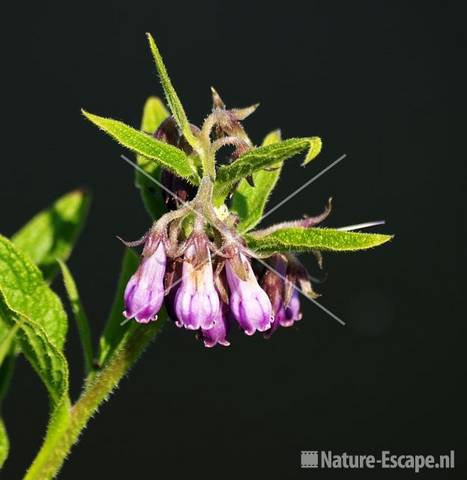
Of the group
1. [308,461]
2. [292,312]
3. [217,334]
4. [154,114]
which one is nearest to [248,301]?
[217,334]

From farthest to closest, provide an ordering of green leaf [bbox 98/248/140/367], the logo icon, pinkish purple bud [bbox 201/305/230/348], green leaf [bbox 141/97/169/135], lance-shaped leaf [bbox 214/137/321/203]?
1. the logo icon
2. green leaf [bbox 141/97/169/135]
3. green leaf [bbox 98/248/140/367]
4. pinkish purple bud [bbox 201/305/230/348]
5. lance-shaped leaf [bbox 214/137/321/203]

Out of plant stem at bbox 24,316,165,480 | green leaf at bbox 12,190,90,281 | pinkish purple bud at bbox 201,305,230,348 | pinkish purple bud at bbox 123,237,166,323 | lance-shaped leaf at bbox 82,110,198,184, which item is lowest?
plant stem at bbox 24,316,165,480

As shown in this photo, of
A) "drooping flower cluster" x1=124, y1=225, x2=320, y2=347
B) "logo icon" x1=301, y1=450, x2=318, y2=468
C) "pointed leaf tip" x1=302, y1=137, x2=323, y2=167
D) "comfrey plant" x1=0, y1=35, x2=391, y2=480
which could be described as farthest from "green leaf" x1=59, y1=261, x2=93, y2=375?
"logo icon" x1=301, y1=450, x2=318, y2=468

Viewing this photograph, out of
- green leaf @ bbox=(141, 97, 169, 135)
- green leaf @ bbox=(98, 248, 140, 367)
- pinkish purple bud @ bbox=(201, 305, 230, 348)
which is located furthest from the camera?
green leaf @ bbox=(141, 97, 169, 135)

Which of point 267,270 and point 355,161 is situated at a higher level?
point 355,161

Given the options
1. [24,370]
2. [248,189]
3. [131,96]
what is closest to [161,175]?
[248,189]

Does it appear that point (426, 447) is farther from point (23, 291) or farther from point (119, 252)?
point (23, 291)

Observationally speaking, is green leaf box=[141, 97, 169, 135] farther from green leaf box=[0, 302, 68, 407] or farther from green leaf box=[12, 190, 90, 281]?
green leaf box=[0, 302, 68, 407]

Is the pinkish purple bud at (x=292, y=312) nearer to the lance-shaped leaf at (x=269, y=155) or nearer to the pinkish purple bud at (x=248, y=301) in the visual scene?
the pinkish purple bud at (x=248, y=301)
